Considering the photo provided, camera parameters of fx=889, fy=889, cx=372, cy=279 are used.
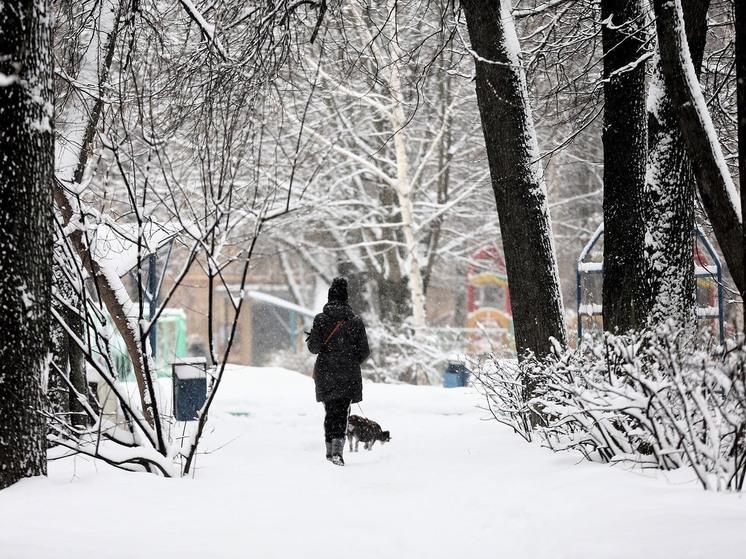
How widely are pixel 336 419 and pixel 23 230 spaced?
176 inches

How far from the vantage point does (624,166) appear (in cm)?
711

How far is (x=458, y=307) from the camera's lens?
34844mm

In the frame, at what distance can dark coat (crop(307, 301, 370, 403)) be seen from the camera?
328 inches

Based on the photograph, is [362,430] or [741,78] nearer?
[741,78]

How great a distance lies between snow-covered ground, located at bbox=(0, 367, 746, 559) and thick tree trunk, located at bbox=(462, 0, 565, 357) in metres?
1.30

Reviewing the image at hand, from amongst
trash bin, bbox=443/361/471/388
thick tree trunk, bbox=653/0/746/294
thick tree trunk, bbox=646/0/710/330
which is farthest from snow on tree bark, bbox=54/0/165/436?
trash bin, bbox=443/361/471/388

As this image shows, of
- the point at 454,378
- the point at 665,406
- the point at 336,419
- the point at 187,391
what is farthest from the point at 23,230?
the point at 454,378

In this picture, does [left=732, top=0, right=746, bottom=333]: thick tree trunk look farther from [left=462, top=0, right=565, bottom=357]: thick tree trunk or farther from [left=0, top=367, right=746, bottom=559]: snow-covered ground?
[left=462, top=0, right=565, bottom=357]: thick tree trunk

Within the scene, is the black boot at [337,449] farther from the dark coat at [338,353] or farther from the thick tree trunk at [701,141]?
the thick tree trunk at [701,141]

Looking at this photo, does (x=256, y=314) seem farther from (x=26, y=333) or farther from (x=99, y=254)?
(x=26, y=333)

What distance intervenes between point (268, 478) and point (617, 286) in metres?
3.03

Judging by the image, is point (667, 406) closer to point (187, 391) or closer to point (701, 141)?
point (701, 141)

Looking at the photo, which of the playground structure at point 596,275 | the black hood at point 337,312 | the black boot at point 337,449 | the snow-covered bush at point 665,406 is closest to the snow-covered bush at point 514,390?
the snow-covered bush at point 665,406

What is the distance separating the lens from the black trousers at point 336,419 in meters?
8.38
